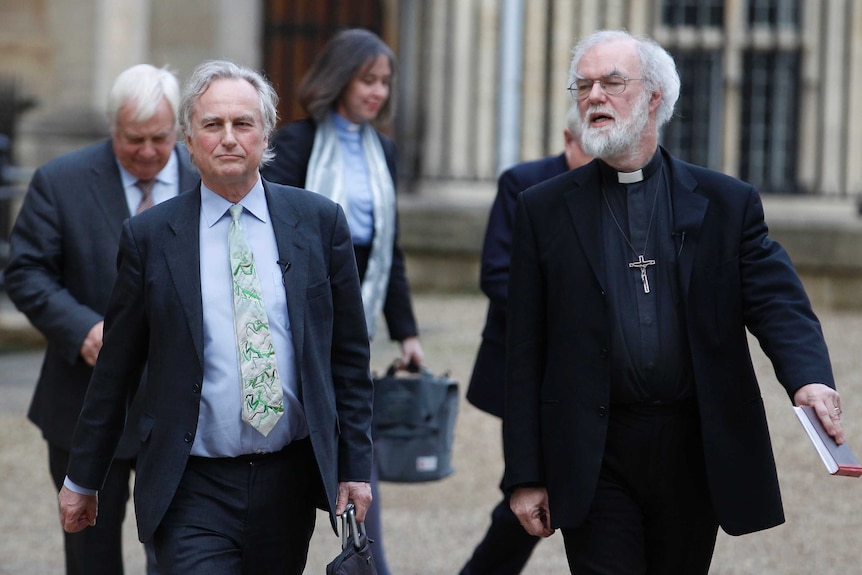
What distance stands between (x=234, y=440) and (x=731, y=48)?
11091mm

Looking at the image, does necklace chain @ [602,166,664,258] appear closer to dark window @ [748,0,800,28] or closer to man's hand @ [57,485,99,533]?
man's hand @ [57,485,99,533]

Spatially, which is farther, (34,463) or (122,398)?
(34,463)

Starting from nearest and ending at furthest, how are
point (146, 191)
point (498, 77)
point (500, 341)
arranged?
point (146, 191)
point (500, 341)
point (498, 77)

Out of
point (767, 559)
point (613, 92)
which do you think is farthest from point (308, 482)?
point (767, 559)

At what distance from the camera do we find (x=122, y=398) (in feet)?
11.4

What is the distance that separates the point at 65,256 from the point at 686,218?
193cm

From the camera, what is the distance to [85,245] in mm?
4383

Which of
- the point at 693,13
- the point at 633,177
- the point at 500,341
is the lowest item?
the point at 500,341

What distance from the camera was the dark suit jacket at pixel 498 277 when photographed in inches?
186

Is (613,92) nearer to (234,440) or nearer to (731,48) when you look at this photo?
(234,440)

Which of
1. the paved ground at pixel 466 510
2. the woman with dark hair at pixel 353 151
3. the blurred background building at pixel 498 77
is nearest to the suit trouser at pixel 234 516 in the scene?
the woman with dark hair at pixel 353 151

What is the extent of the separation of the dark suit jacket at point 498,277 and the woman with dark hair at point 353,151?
35 cm

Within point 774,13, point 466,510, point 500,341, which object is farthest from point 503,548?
point 774,13

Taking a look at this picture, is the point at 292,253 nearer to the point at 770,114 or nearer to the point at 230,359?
the point at 230,359
